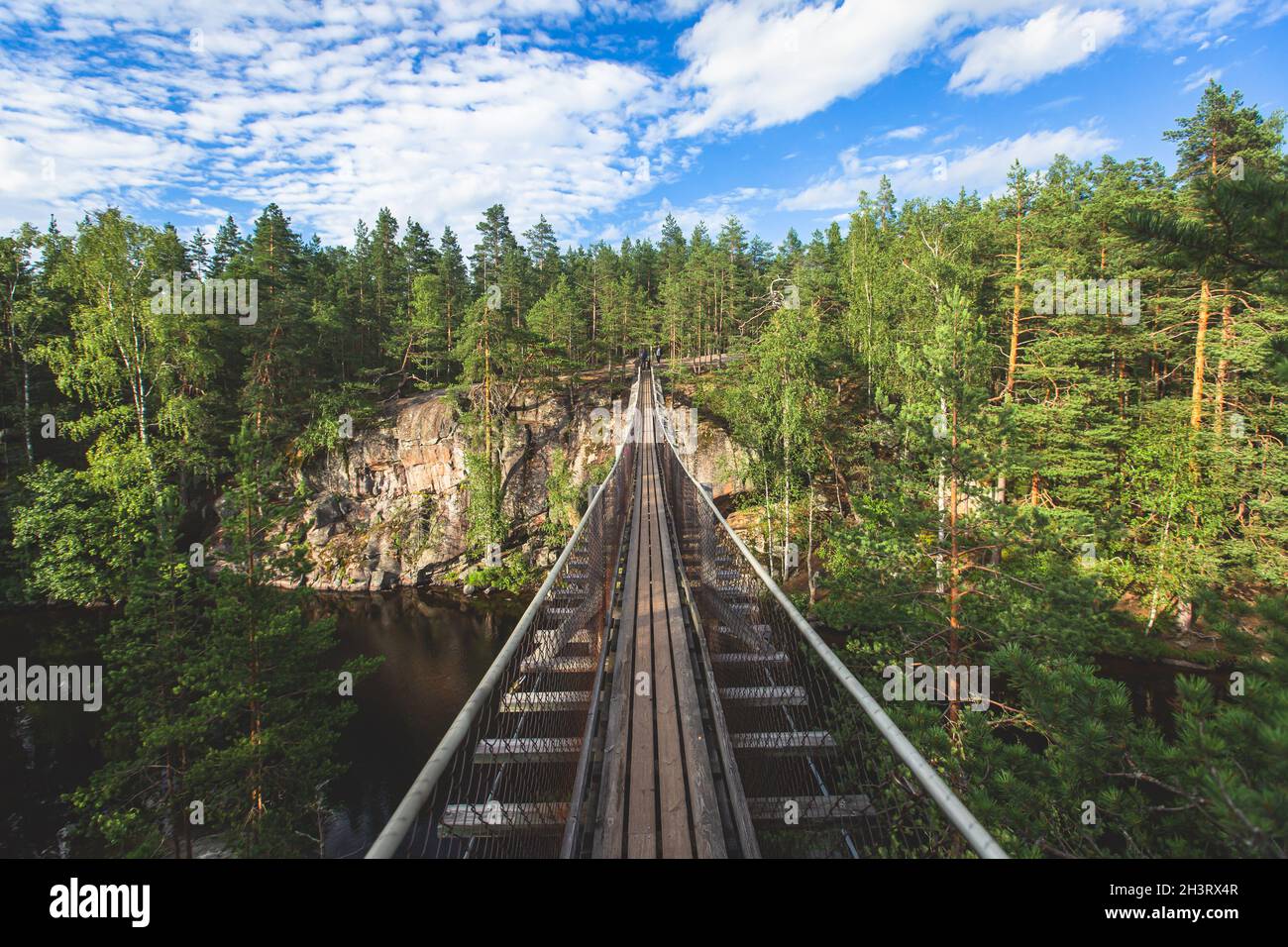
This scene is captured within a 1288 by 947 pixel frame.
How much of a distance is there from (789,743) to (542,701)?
5.61 ft

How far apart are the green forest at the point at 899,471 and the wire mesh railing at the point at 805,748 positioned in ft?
2.87

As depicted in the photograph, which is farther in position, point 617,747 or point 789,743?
point 617,747

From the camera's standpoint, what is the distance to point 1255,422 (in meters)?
11.0

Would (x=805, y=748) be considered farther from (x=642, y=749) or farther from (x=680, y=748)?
(x=642, y=749)

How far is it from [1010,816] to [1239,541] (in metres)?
12.6

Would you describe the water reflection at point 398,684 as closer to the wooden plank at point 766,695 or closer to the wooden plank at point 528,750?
the wooden plank at point 528,750

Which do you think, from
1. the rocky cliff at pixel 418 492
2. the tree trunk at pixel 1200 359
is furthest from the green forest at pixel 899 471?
the rocky cliff at pixel 418 492

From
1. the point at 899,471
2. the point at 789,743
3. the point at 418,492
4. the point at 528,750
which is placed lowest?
the point at 789,743

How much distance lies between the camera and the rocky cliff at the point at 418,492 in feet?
68.3

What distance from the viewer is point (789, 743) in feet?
11.1

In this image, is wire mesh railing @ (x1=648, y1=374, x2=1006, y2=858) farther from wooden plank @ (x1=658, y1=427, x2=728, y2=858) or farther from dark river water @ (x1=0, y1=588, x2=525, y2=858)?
dark river water @ (x1=0, y1=588, x2=525, y2=858)

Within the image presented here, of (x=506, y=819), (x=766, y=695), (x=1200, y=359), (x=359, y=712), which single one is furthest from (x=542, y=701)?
(x=1200, y=359)

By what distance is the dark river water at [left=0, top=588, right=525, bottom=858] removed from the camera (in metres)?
9.19

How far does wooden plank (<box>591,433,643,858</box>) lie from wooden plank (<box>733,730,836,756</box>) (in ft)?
2.75
